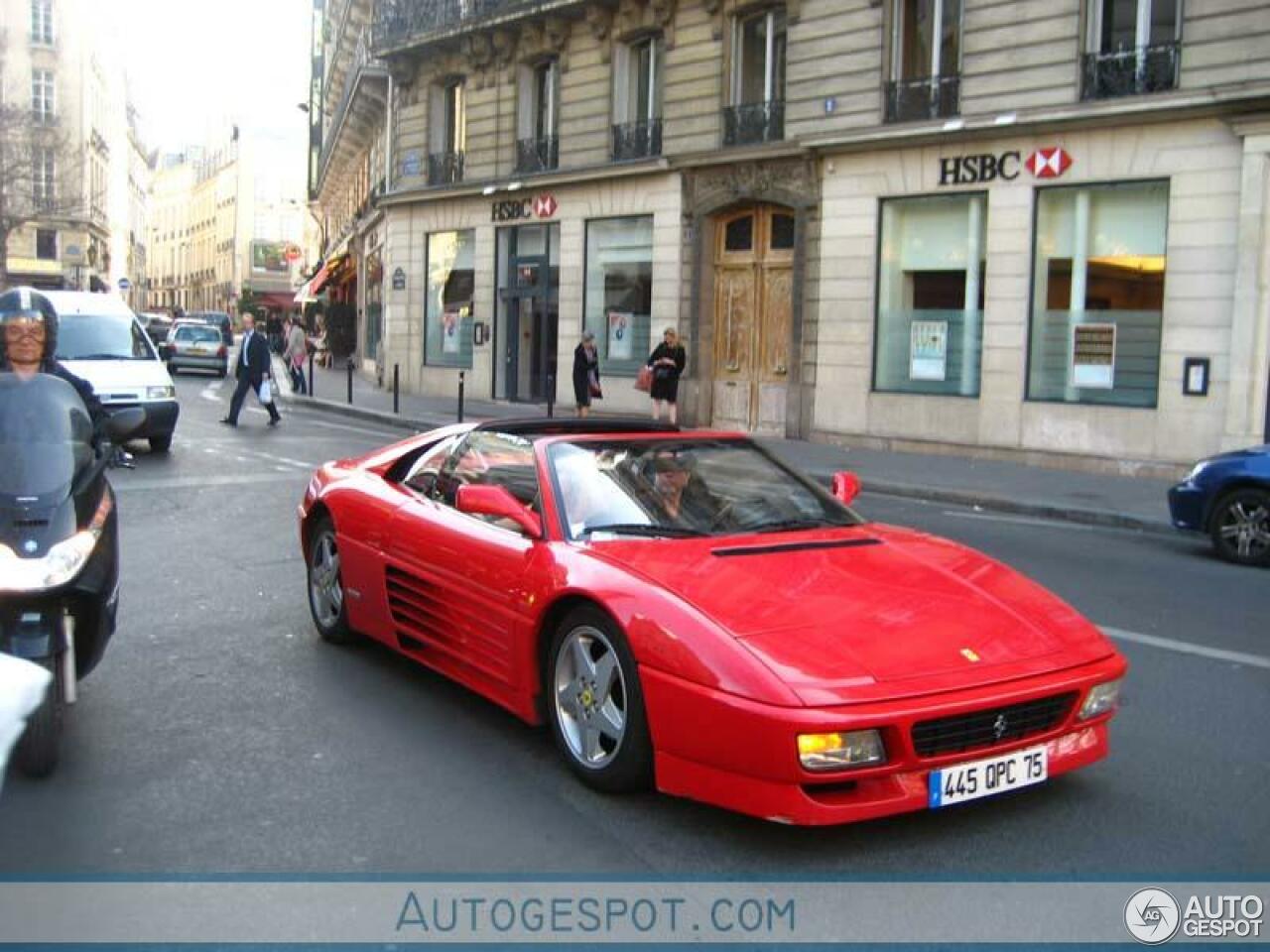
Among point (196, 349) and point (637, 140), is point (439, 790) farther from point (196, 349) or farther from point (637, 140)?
point (196, 349)

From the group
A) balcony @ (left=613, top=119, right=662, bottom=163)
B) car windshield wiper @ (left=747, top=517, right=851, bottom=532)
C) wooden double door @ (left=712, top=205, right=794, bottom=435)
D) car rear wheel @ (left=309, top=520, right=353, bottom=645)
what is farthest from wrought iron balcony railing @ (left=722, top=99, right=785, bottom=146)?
car windshield wiper @ (left=747, top=517, right=851, bottom=532)

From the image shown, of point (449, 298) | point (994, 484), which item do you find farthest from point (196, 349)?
point (994, 484)

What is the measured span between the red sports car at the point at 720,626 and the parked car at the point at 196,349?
1329 inches

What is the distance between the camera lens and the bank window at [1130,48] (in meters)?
16.7

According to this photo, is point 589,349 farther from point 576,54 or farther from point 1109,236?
point 1109,236

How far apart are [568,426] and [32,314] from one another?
7.81 ft

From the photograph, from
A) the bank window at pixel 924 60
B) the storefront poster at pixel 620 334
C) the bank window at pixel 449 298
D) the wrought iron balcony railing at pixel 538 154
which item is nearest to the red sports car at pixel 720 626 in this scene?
the bank window at pixel 924 60

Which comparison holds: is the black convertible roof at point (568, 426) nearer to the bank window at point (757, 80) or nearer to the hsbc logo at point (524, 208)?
the bank window at point (757, 80)

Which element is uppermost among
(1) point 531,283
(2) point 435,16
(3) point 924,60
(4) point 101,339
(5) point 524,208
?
(2) point 435,16

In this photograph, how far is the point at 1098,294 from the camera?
17625 millimetres

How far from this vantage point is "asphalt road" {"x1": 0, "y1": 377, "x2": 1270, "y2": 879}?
4.11 metres

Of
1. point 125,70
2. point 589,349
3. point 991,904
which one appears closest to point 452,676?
point 991,904

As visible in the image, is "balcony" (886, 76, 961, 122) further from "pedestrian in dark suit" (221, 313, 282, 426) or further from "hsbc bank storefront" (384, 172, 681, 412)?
"pedestrian in dark suit" (221, 313, 282, 426)

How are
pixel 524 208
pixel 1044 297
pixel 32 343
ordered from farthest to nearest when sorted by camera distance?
pixel 524 208, pixel 1044 297, pixel 32 343
